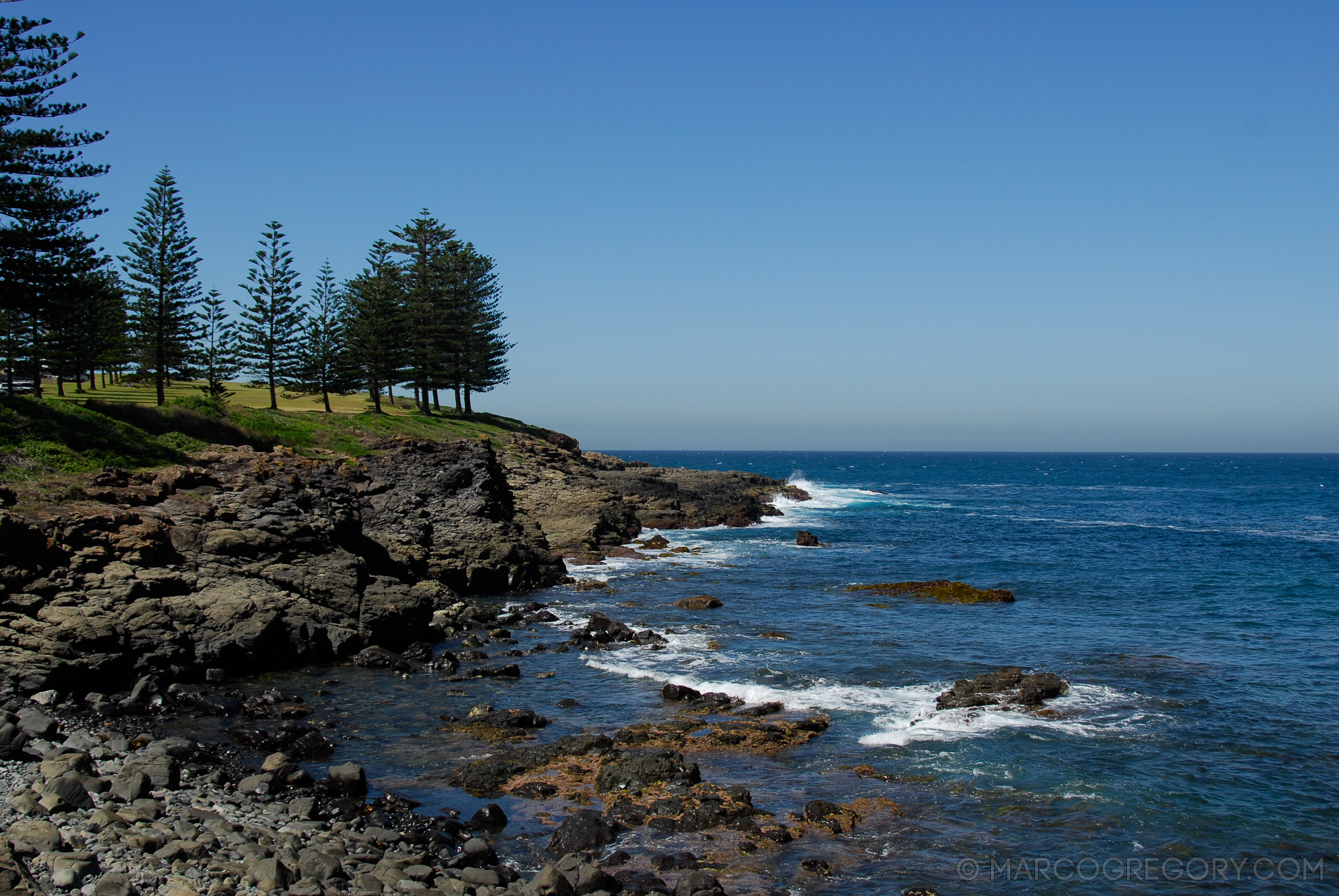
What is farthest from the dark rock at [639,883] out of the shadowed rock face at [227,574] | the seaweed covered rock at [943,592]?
the seaweed covered rock at [943,592]

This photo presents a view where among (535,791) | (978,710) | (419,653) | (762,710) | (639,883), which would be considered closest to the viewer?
(639,883)

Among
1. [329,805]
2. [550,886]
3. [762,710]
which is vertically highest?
[329,805]

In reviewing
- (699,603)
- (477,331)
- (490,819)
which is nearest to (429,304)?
(477,331)

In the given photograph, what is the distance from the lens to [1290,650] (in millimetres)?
25094

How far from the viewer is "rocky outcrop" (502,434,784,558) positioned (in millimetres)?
45812

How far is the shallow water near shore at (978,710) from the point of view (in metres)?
12.5

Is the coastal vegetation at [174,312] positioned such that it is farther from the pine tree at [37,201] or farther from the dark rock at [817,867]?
the dark rock at [817,867]

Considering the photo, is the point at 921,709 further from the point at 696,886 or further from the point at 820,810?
the point at 696,886

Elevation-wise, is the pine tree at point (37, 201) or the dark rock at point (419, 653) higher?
the pine tree at point (37, 201)

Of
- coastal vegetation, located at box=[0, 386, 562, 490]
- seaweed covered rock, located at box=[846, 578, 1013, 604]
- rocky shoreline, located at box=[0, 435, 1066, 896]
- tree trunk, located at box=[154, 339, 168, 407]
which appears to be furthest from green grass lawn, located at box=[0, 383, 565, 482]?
seaweed covered rock, located at box=[846, 578, 1013, 604]

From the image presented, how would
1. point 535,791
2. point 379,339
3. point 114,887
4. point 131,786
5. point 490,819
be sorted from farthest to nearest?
point 379,339 < point 535,791 < point 490,819 < point 131,786 < point 114,887

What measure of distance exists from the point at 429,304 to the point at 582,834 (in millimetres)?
61811

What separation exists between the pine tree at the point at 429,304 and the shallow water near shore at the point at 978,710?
102 ft

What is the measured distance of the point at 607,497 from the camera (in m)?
51.3
